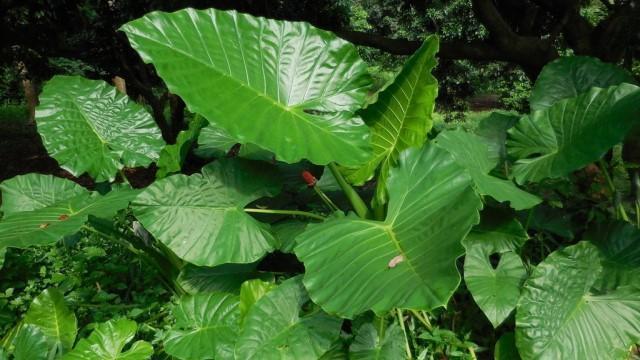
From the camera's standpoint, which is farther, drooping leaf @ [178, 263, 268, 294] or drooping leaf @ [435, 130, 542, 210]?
drooping leaf @ [178, 263, 268, 294]

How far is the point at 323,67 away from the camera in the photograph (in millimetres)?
1523

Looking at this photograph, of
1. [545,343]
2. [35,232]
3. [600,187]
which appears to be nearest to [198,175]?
[35,232]

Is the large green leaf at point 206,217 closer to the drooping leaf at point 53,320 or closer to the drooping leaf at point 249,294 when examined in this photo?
the drooping leaf at point 249,294

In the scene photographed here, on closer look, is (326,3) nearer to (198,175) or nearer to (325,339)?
(198,175)

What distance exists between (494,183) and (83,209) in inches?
43.5

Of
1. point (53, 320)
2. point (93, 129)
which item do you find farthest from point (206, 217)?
point (93, 129)

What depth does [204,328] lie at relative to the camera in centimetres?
129

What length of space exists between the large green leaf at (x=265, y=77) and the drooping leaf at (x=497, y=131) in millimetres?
530

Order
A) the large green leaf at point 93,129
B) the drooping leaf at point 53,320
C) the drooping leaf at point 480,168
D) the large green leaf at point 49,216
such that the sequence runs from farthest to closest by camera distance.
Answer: the large green leaf at point 93,129 → the drooping leaf at point 53,320 → the drooping leaf at point 480,168 → the large green leaf at point 49,216

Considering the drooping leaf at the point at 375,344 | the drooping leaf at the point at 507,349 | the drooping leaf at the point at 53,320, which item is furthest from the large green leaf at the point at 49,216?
the drooping leaf at the point at 507,349

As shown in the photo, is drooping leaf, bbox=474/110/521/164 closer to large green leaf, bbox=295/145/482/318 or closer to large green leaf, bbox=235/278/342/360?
large green leaf, bbox=295/145/482/318

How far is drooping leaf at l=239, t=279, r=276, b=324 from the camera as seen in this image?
128 cm

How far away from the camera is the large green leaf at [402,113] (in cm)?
135

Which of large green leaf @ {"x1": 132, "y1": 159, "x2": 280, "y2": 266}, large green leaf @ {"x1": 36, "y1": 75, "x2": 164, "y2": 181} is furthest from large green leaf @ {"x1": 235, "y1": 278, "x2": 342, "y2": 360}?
large green leaf @ {"x1": 36, "y1": 75, "x2": 164, "y2": 181}
